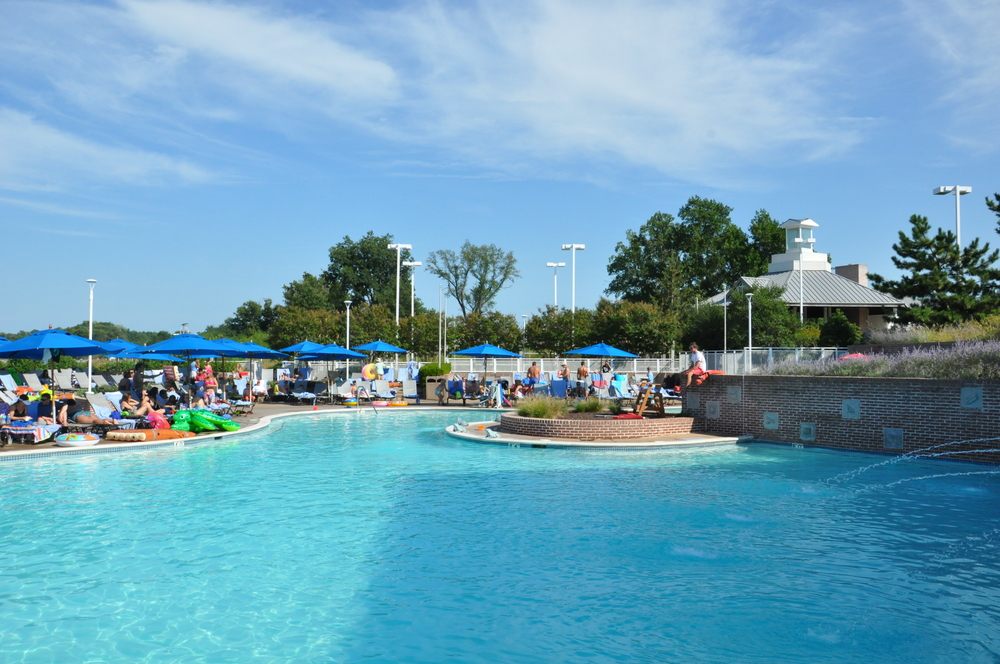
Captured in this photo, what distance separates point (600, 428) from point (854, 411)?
4.78 m

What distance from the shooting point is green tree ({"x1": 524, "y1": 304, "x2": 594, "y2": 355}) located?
40000 millimetres

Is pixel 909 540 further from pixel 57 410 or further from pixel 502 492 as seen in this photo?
pixel 57 410

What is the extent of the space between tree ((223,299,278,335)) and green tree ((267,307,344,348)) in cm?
2602

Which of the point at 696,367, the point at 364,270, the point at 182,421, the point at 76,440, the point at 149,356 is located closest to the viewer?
the point at 76,440

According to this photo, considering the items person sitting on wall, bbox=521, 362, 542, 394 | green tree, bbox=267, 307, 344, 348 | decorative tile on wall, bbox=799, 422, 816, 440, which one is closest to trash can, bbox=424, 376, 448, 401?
person sitting on wall, bbox=521, 362, 542, 394

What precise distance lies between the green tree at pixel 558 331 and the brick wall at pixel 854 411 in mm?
23504

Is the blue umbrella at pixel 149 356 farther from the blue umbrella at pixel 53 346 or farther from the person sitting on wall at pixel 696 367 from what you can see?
the person sitting on wall at pixel 696 367

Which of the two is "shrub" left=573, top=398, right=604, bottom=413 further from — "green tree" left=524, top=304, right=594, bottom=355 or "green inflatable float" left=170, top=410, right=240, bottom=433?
→ "green tree" left=524, top=304, right=594, bottom=355

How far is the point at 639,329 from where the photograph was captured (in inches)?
1485

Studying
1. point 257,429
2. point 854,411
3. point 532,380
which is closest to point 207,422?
point 257,429

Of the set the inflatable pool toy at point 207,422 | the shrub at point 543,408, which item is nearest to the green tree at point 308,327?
the inflatable pool toy at point 207,422

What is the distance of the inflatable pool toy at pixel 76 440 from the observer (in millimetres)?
13352

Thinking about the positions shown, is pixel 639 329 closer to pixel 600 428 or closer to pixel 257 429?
pixel 600 428

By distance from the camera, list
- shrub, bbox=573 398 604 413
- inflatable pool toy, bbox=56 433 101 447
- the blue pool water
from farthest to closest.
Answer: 1. shrub, bbox=573 398 604 413
2. inflatable pool toy, bbox=56 433 101 447
3. the blue pool water
